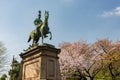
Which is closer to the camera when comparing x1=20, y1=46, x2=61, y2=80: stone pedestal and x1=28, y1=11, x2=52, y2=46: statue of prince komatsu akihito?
x1=20, y1=46, x2=61, y2=80: stone pedestal

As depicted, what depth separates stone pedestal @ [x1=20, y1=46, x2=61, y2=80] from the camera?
14.4 metres

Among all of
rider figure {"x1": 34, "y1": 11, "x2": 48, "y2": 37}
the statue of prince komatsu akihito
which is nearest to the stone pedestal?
the statue of prince komatsu akihito

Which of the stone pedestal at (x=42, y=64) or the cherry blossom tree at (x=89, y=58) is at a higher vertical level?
the cherry blossom tree at (x=89, y=58)

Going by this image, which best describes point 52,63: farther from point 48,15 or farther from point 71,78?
point 71,78

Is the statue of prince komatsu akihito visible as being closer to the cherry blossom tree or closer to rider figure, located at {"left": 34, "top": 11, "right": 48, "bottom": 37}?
rider figure, located at {"left": 34, "top": 11, "right": 48, "bottom": 37}

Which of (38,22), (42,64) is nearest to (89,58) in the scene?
(38,22)

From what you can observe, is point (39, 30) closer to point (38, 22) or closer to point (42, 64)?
point (38, 22)

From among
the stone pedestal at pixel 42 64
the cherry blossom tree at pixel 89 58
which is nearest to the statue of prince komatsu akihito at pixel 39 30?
the stone pedestal at pixel 42 64

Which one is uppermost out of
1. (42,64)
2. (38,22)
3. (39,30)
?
(38,22)

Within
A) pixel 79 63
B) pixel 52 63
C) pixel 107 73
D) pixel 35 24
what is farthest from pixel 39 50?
pixel 107 73

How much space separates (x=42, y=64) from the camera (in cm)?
1439

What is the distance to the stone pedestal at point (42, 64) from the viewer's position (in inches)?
567

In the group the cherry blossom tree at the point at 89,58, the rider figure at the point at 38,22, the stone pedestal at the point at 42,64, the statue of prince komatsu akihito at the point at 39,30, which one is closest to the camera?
the stone pedestal at the point at 42,64

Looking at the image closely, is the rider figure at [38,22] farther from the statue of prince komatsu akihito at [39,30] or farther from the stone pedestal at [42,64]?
the stone pedestal at [42,64]
